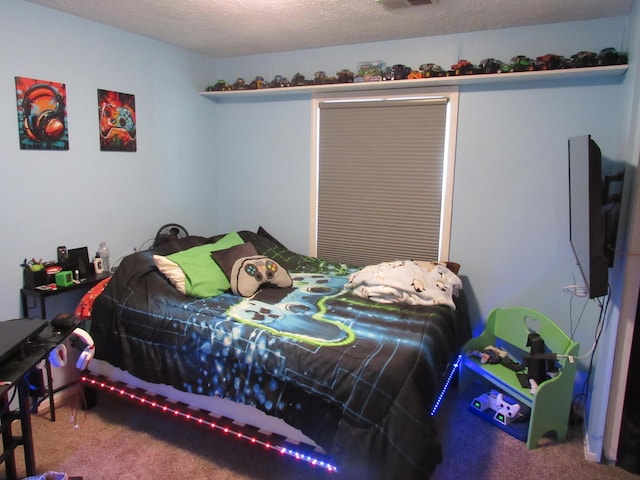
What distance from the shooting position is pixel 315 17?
2.79m

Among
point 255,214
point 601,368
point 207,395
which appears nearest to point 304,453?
point 207,395

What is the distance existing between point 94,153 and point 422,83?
236cm

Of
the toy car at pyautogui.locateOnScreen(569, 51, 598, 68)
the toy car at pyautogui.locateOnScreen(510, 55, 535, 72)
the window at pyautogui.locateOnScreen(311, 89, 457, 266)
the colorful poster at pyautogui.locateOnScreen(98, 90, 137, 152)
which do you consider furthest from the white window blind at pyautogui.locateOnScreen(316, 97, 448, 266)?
the colorful poster at pyautogui.locateOnScreen(98, 90, 137, 152)

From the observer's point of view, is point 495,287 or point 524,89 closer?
point 524,89

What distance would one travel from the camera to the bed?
73.6 inches

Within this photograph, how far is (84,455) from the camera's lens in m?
2.37

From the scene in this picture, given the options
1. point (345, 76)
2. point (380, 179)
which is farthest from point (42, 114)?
point (380, 179)

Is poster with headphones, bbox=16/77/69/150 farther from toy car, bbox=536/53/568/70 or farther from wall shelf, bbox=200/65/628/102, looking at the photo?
toy car, bbox=536/53/568/70

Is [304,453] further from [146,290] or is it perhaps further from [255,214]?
[255,214]

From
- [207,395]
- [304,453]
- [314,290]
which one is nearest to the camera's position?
[304,453]

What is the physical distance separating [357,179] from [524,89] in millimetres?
1350

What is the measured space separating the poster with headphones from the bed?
91cm

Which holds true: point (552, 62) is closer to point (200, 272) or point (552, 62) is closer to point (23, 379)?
point (200, 272)

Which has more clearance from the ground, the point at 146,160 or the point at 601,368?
the point at 146,160
